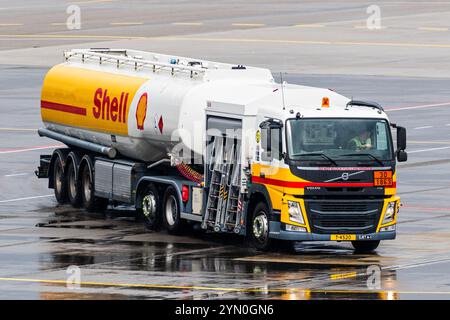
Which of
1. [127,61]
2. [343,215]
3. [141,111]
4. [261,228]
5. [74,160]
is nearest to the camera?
[343,215]

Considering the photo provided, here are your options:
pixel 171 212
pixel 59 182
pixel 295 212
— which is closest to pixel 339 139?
pixel 295 212

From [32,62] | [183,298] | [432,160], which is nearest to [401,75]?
[32,62]

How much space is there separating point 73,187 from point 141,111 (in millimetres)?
5424

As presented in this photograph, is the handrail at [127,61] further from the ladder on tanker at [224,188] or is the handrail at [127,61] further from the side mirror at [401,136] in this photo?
the side mirror at [401,136]

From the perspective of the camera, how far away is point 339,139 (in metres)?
34.4

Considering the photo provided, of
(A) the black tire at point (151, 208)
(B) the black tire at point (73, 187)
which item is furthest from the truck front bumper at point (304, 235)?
(B) the black tire at point (73, 187)

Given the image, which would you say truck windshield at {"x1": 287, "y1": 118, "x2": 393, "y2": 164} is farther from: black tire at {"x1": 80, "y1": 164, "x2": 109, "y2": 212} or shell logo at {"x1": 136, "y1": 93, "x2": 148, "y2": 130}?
black tire at {"x1": 80, "y1": 164, "x2": 109, "y2": 212}

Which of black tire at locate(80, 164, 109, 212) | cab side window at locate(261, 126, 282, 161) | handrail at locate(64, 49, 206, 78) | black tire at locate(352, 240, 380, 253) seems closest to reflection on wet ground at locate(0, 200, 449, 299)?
black tire at locate(352, 240, 380, 253)

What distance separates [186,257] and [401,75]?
4605 centimetres

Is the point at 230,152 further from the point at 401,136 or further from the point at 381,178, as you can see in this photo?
the point at 401,136

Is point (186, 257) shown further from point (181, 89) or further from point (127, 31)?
point (127, 31)

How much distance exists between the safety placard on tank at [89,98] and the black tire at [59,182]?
50.2 inches

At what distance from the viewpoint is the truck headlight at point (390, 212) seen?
3453 centimetres

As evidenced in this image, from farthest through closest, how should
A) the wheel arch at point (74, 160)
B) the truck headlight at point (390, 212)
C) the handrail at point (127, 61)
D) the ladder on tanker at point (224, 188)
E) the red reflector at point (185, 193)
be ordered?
the wheel arch at point (74, 160) < the handrail at point (127, 61) < the red reflector at point (185, 193) < the ladder on tanker at point (224, 188) < the truck headlight at point (390, 212)
